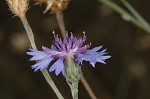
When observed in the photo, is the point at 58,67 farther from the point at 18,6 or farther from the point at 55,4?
the point at 55,4

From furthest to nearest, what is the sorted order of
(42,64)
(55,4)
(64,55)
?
1. (55,4)
2. (64,55)
3. (42,64)

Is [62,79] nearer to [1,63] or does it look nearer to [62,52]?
[1,63]

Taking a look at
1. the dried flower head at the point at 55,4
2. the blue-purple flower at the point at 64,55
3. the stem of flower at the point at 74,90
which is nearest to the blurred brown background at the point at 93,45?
the dried flower head at the point at 55,4

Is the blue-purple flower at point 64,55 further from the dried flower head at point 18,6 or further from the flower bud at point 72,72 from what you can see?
the dried flower head at point 18,6

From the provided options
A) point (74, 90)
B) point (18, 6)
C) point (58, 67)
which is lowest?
point (74, 90)

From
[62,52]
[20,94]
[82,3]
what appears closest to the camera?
[62,52]

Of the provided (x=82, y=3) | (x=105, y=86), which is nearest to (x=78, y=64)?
(x=105, y=86)

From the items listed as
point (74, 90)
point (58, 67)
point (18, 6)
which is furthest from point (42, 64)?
point (18, 6)
